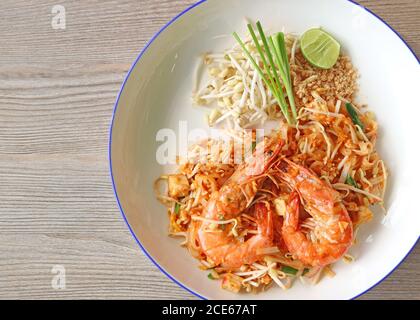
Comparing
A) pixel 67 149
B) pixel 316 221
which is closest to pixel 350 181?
pixel 316 221

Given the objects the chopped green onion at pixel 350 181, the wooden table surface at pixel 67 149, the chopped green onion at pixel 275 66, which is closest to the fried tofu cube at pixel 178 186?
the wooden table surface at pixel 67 149

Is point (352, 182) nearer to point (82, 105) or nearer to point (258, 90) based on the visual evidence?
point (258, 90)

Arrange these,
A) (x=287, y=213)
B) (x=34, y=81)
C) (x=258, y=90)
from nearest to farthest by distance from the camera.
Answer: (x=287, y=213), (x=258, y=90), (x=34, y=81)

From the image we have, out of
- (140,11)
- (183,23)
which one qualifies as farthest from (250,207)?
(140,11)

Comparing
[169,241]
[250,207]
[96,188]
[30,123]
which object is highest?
[30,123]

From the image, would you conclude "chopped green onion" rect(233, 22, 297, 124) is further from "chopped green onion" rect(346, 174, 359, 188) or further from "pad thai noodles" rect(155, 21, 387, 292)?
"chopped green onion" rect(346, 174, 359, 188)

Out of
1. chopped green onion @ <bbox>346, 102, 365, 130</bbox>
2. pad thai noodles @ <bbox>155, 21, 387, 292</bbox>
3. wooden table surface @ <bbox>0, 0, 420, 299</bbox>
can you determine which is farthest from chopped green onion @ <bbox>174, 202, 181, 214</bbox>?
chopped green onion @ <bbox>346, 102, 365, 130</bbox>

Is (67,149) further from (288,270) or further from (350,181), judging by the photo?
(350,181)
